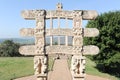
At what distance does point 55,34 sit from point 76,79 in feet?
8.13

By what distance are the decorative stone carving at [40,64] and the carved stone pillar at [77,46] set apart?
143 cm

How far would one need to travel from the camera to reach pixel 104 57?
35188 millimetres

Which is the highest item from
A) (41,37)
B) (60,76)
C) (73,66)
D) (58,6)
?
(58,6)

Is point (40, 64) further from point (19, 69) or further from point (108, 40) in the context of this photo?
point (19, 69)

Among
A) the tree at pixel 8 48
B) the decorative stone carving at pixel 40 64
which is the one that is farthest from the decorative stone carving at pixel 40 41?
the tree at pixel 8 48

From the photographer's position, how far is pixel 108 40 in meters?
34.3

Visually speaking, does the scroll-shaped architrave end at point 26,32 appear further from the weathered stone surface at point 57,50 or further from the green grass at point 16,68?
the green grass at point 16,68

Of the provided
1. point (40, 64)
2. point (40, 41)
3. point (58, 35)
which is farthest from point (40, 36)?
point (40, 64)

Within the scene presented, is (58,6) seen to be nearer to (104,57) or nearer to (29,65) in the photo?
(104,57)

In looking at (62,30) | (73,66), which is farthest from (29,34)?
(73,66)

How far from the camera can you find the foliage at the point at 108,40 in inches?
1351

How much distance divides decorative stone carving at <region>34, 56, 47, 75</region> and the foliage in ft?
69.9

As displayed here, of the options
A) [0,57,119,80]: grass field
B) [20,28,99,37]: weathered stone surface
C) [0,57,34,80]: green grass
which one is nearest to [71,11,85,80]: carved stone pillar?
[20,28,99,37]: weathered stone surface

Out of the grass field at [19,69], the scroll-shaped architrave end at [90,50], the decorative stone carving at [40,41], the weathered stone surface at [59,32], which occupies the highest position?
the weathered stone surface at [59,32]
